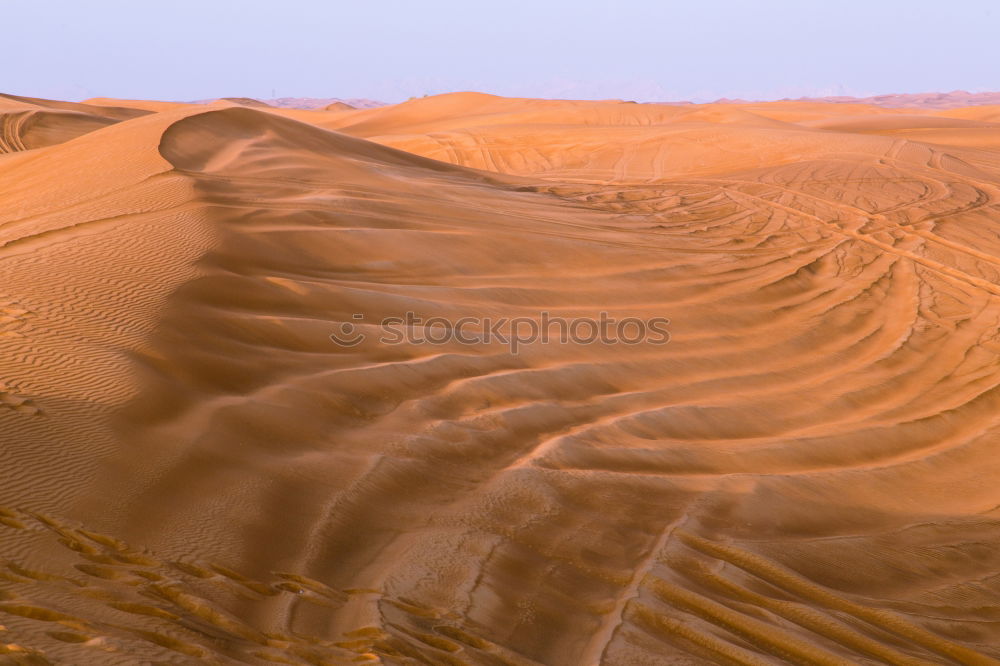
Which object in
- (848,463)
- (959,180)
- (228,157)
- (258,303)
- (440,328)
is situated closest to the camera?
(848,463)

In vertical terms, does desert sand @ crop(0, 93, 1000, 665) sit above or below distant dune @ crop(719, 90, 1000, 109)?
below

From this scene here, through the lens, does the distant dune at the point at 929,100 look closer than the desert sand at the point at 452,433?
No

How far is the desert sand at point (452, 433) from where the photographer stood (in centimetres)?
264

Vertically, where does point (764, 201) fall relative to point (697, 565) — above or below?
above

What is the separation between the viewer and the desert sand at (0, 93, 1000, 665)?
8.67 ft

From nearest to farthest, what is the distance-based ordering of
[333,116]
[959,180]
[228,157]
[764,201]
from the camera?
[228,157]
[764,201]
[959,180]
[333,116]

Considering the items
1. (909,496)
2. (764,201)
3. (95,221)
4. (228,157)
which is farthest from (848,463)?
(764,201)

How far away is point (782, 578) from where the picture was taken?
325 cm

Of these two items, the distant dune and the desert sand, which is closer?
the desert sand

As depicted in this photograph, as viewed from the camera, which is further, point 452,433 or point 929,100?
point 929,100

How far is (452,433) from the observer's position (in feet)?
13.0

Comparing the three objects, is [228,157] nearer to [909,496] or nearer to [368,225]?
[368,225]

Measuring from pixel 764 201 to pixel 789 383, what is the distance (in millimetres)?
5703

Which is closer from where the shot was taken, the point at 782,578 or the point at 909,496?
the point at 782,578
